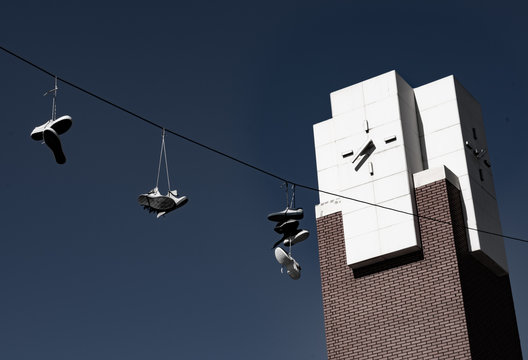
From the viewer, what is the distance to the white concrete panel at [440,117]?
21.5 meters

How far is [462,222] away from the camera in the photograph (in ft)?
67.3

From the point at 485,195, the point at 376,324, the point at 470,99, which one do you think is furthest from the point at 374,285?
the point at 470,99

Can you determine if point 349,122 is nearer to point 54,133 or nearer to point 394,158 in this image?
point 394,158

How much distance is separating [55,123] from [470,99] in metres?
12.2

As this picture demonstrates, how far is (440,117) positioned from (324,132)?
2.68 meters

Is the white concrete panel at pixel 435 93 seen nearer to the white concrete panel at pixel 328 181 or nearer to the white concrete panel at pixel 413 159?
the white concrete panel at pixel 413 159

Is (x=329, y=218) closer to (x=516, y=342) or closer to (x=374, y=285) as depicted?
(x=374, y=285)

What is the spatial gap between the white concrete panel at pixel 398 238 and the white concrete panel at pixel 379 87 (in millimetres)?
3125

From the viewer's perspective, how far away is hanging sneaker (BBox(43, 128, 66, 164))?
13.3m

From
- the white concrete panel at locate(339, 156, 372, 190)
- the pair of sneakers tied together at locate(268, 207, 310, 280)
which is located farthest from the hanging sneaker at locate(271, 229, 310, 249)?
the white concrete panel at locate(339, 156, 372, 190)

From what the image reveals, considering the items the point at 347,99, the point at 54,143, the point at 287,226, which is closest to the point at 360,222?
the point at 347,99

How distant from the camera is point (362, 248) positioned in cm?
2056

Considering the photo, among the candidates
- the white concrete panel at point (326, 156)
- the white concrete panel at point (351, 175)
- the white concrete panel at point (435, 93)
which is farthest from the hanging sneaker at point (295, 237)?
the white concrete panel at point (435, 93)

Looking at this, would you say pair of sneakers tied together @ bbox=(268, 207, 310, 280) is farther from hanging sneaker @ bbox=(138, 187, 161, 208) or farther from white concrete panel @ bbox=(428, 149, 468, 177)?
white concrete panel @ bbox=(428, 149, 468, 177)
